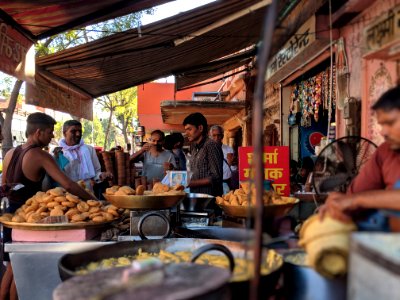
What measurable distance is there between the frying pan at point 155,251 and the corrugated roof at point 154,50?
10.4 ft

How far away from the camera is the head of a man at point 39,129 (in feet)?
12.0

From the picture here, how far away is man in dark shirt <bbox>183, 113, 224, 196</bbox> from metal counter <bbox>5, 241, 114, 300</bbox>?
1.59 m

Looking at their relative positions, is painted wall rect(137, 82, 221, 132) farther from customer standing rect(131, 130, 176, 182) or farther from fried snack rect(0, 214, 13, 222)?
fried snack rect(0, 214, 13, 222)

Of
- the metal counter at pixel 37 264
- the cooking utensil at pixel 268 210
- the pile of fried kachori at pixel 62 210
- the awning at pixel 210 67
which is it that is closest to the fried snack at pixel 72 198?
the pile of fried kachori at pixel 62 210

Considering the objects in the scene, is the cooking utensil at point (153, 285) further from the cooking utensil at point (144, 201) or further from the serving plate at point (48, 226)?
A: the serving plate at point (48, 226)

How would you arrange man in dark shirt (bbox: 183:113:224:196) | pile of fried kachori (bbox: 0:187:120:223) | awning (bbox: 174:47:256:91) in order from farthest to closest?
awning (bbox: 174:47:256:91) → man in dark shirt (bbox: 183:113:224:196) → pile of fried kachori (bbox: 0:187:120:223)

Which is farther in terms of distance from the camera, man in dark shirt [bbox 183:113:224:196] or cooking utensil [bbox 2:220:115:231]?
man in dark shirt [bbox 183:113:224:196]

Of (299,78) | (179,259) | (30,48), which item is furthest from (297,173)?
(179,259)

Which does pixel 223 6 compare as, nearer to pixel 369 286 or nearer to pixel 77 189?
pixel 77 189

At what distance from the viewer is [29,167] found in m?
3.53

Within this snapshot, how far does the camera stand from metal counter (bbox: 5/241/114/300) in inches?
113

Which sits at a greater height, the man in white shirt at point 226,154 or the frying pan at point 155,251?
the man in white shirt at point 226,154

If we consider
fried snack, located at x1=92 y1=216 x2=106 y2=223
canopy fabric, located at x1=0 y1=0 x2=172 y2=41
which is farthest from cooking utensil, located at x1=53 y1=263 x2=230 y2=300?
canopy fabric, located at x1=0 y1=0 x2=172 y2=41

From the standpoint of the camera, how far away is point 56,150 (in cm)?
566
